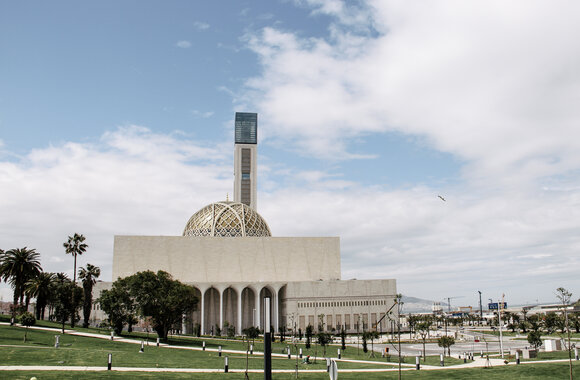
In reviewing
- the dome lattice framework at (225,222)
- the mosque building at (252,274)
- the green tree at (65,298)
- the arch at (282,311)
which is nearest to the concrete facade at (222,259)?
the mosque building at (252,274)

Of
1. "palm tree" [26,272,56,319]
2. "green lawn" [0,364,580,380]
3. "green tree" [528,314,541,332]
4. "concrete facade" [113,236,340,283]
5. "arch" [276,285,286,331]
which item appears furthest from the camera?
"concrete facade" [113,236,340,283]

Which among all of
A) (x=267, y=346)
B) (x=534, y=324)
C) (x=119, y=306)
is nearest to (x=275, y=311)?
(x=119, y=306)

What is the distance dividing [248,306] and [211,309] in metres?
6.96

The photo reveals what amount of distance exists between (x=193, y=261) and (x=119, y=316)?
118 ft

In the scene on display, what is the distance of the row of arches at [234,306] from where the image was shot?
82625 mm

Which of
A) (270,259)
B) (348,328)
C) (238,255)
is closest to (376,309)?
(348,328)

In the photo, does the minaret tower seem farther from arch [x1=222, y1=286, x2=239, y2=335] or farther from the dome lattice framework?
arch [x1=222, y1=286, x2=239, y2=335]

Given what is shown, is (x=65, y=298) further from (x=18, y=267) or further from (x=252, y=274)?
(x=252, y=274)

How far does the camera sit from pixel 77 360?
87.5 ft

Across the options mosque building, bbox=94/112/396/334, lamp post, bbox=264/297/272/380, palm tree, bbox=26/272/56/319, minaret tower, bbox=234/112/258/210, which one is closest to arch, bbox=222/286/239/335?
mosque building, bbox=94/112/396/334

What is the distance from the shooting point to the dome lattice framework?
9362cm

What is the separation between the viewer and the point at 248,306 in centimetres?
8731

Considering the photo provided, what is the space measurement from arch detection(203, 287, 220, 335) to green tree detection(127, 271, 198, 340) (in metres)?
31.5

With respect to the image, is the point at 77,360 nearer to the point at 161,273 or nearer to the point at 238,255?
the point at 161,273
